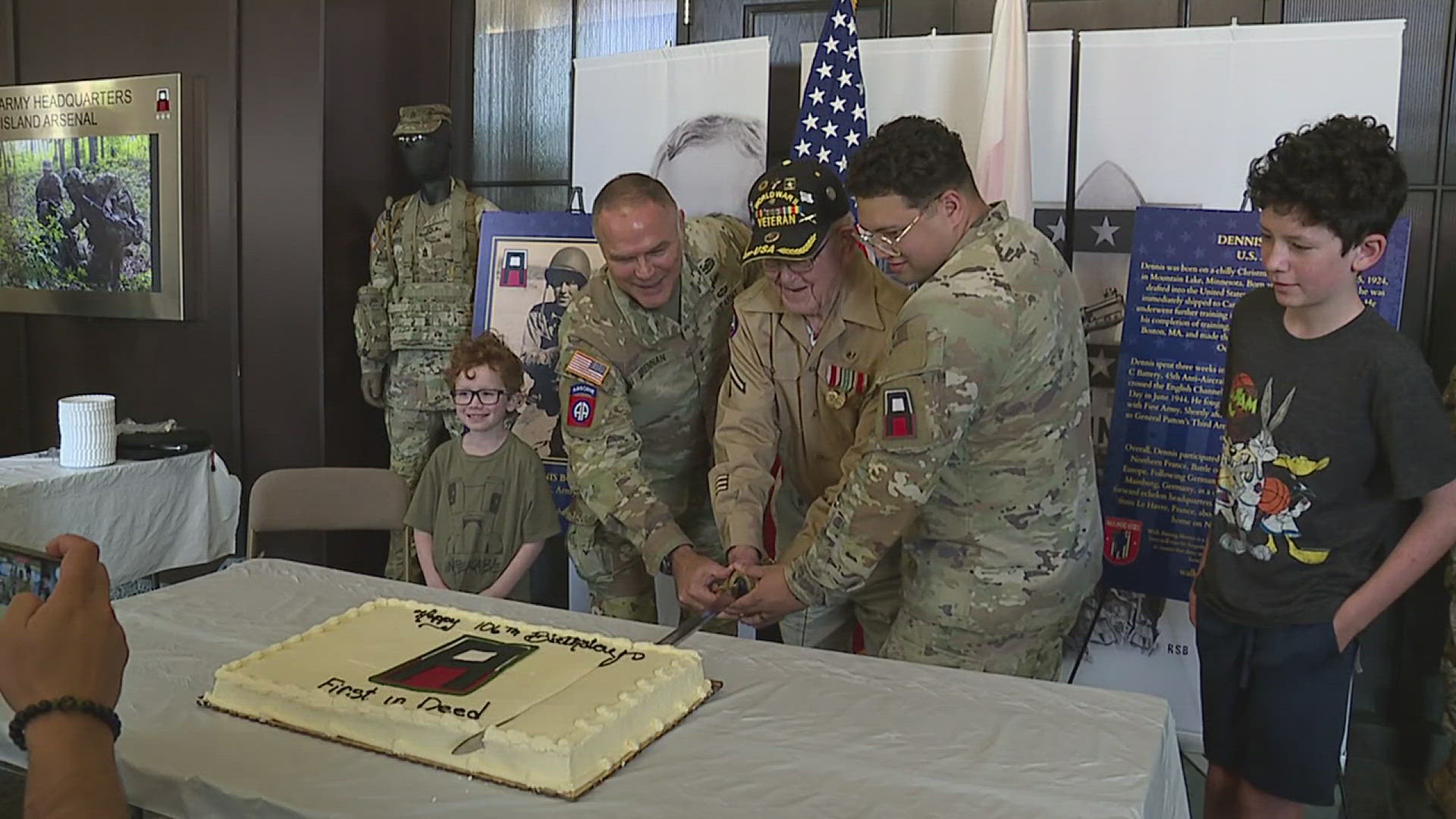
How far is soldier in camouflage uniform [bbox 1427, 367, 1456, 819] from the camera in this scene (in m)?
2.65

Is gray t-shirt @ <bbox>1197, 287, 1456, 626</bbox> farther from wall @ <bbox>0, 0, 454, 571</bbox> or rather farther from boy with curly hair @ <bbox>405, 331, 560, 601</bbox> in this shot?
wall @ <bbox>0, 0, 454, 571</bbox>

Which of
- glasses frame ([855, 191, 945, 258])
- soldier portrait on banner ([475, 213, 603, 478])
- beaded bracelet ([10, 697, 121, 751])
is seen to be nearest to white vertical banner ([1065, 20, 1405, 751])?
glasses frame ([855, 191, 945, 258])

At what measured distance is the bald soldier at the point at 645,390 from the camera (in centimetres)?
232

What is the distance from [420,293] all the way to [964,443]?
2542 millimetres

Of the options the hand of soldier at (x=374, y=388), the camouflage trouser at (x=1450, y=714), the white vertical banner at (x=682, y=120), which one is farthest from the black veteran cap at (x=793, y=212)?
the hand of soldier at (x=374, y=388)

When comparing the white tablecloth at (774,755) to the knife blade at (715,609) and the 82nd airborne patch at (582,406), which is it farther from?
the 82nd airborne patch at (582,406)

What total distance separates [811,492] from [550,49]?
8.04ft

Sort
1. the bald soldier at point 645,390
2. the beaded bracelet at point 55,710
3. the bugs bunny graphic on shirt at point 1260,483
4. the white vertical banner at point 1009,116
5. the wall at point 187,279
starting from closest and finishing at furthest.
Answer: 1. the beaded bracelet at point 55,710
2. the bugs bunny graphic on shirt at point 1260,483
3. the bald soldier at point 645,390
4. the white vertical banner at point 1009,116
5. the wall at point 187,279

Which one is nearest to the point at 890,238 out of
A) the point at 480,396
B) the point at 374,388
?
the point at 480,396

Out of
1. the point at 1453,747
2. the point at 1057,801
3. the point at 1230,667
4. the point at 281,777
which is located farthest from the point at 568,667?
the point at 1453,747

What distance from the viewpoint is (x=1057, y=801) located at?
1.19m

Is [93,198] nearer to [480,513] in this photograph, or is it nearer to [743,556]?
[480,513]

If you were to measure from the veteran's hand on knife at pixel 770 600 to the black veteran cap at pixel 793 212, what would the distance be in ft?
1.97

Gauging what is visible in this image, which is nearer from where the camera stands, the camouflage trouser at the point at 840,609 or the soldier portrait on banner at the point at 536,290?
the camouflage trouser at the point at 840,609
